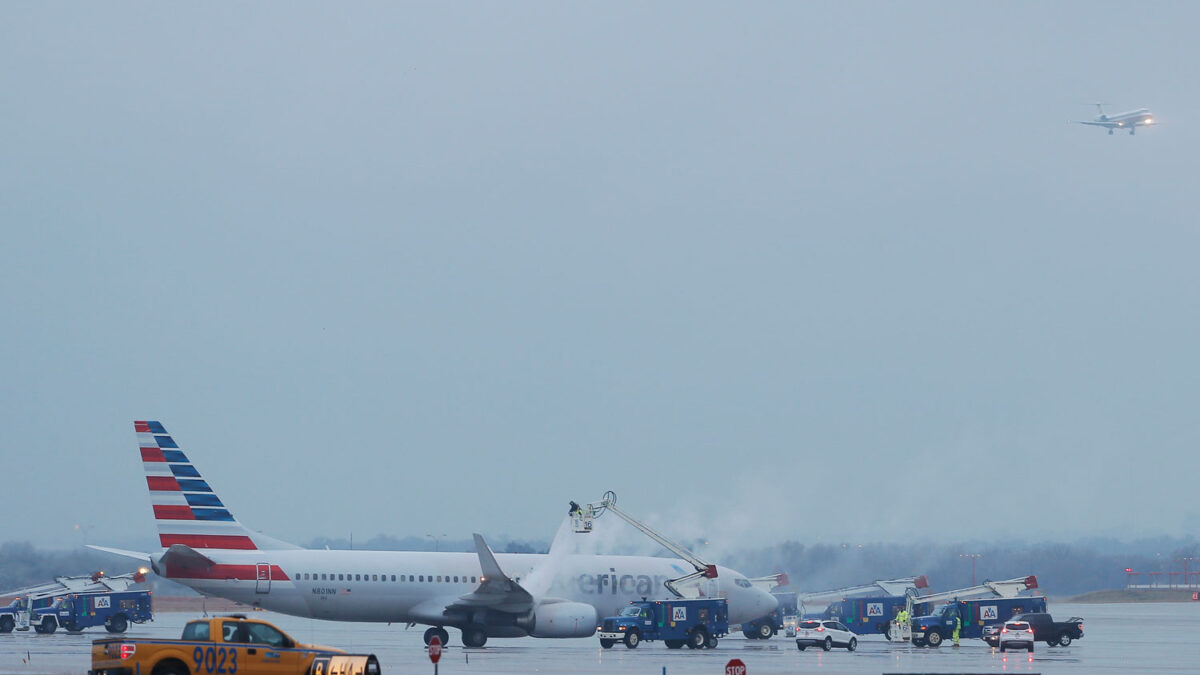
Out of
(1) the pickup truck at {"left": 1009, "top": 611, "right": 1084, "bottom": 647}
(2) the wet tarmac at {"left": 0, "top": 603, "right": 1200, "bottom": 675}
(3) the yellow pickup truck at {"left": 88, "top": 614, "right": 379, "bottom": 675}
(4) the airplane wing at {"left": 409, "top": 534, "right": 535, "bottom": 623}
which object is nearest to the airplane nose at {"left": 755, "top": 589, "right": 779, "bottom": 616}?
(2) the wet tarmac at {"left": 0, "top": 603, "right": 1200, "bottom": 675}

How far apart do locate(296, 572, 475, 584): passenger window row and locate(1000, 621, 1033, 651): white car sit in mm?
19214

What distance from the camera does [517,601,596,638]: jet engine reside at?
47.7 m

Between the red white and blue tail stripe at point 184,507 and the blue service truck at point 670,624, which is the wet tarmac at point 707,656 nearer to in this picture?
the blue service truck at point 670,624

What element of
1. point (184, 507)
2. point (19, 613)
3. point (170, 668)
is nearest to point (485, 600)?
point (184, 507)

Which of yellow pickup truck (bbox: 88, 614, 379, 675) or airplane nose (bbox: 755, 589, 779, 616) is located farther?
airplane nose (bbox: 755, 589, 779, 616)

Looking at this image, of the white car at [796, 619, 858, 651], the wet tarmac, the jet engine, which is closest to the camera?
the wet tarmac

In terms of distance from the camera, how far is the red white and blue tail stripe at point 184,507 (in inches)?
1845

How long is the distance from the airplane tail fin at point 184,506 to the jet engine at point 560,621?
9981 millimetres

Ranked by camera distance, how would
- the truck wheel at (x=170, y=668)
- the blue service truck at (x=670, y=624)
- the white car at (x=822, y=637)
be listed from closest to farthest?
the truck wheel at (x=170, y=668)
the blue service truck at (x=670, y=624)
the white car at (x=822, y=637)

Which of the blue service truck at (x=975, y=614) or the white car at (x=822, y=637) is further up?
the blue service truck at (x=975, y=614)

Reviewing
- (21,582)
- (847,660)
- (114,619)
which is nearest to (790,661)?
(847,660)

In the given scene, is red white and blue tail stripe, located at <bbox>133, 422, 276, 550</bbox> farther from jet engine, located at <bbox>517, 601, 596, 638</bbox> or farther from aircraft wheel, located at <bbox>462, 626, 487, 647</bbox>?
jet engine, located at <bbox>517, 601, 596, 638</bbox>

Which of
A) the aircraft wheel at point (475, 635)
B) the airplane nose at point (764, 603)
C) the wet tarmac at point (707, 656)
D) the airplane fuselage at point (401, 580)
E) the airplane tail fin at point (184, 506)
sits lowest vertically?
the wet tarmac at point (707, 656)

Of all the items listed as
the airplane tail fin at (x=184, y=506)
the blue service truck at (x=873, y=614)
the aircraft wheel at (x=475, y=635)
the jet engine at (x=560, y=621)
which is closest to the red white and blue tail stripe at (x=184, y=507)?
the airplane tail fin at (x=184, y=506)
